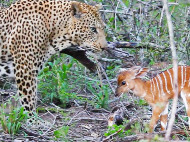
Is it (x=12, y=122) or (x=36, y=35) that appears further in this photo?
(x=36, y=35)

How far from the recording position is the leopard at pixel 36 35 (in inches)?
287

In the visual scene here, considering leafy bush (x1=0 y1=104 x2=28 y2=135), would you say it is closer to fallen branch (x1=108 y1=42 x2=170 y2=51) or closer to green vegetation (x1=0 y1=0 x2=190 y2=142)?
green vegetation (x1=0 y1=0 x2=190 y2=142)

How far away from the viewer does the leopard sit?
7301 millimetres

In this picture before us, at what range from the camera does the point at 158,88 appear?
634 centimetres

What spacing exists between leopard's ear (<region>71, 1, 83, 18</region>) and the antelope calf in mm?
1530

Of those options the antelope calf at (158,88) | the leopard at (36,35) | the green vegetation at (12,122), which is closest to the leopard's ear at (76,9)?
the leopard at (36,35)

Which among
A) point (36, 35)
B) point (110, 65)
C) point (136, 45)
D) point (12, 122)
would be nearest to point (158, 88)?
point (12, 122)

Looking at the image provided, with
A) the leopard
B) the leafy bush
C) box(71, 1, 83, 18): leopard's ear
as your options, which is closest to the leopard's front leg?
the leopard

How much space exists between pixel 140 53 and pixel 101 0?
5.88 feet

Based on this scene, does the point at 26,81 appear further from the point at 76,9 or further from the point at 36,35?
the point at 76,9

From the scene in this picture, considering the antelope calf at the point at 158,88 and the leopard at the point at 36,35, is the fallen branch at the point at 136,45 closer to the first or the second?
the leopard at the point at 36,35

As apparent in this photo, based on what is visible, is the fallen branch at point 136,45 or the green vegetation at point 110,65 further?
the fallen branch at point 136,45

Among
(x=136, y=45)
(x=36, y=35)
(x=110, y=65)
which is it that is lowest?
(x=110, y=65)

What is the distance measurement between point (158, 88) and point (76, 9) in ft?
6.92
